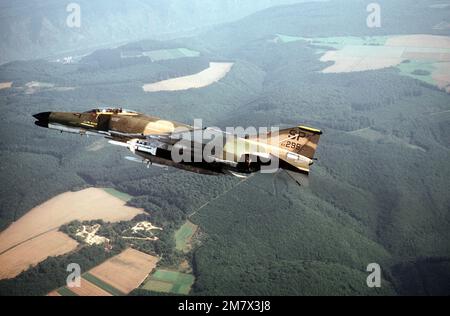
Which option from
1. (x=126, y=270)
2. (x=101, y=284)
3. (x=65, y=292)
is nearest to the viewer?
(x=65, y=292)

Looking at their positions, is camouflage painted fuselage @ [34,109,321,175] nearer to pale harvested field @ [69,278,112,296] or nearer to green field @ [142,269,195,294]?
pale harvested field @ [69,278,112,296]

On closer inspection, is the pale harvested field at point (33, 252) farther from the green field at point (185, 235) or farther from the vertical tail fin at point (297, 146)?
the vertical tail fin at point (297, 146)

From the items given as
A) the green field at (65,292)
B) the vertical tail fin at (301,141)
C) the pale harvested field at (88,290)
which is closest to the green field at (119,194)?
the pale harvested field at (88,290)

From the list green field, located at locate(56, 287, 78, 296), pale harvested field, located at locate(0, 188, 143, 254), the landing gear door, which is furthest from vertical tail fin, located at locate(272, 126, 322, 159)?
pale harvested field, located at locate(0, 188, 143, 254)

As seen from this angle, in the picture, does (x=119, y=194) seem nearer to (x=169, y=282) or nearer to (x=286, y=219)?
(x=169, y=282)

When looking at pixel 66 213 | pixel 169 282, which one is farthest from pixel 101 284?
pixel 66 213

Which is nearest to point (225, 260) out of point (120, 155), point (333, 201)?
point (333, 201)
